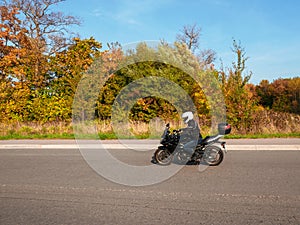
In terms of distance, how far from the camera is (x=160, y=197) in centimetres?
518

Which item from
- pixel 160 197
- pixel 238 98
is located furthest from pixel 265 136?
pixel 160 197

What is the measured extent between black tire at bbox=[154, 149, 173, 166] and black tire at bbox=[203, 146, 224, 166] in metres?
0.94

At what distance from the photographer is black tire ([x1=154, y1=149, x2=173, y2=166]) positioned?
8.29 m

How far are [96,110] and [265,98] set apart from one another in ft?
145

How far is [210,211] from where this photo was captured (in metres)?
4.40

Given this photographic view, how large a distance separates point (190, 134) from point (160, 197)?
302cm

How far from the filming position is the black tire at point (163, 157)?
27.2 feet

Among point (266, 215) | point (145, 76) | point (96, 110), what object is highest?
point (145, 76)

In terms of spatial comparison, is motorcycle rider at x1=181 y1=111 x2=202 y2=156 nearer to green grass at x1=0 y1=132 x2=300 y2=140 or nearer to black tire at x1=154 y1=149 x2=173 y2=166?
black tire at x1=154 y1=149 x2=173 y2=166

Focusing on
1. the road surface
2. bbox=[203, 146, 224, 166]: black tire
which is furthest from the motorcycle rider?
the road surface

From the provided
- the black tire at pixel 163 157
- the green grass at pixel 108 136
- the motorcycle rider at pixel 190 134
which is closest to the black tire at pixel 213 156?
the motorcycle rider at pixel 190 134

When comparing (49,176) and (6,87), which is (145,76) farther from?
(49,176)

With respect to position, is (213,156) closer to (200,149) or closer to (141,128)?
(200,149)

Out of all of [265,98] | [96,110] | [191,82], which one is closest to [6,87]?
[96,110]
